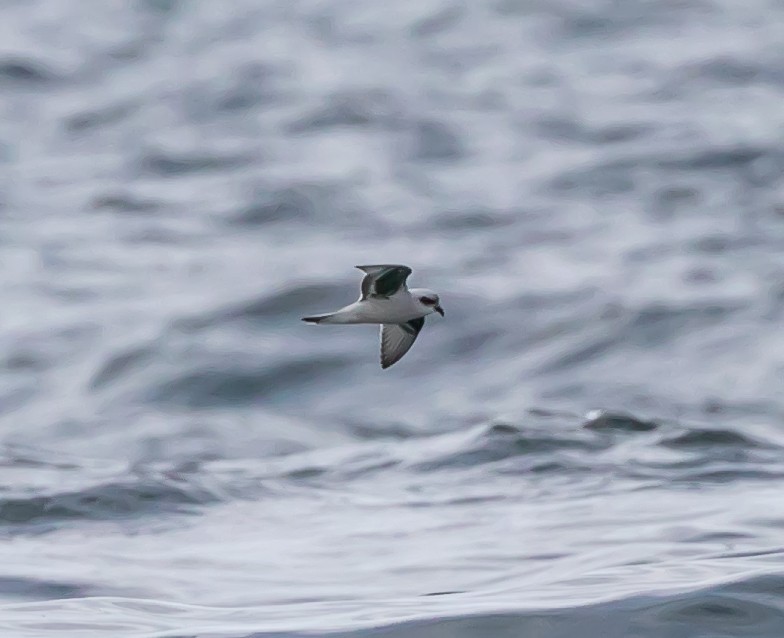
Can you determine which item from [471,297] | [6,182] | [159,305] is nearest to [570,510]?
[471,297]

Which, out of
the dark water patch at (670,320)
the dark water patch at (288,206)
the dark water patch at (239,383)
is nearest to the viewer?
the dark water patch at (239,383)

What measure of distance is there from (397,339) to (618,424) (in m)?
6.75

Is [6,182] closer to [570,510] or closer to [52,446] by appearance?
[52,446]

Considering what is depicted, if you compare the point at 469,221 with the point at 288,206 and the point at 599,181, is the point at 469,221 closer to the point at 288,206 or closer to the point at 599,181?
the point at 599,181

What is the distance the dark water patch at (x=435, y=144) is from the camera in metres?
31.1

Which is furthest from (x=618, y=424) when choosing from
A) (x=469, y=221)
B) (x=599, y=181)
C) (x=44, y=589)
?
(x=599, y=181)

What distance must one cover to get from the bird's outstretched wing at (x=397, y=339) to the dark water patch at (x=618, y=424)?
635 centimetres

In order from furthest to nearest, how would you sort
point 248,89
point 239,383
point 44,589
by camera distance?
point 248,89 → point 239,383 → point 44,589

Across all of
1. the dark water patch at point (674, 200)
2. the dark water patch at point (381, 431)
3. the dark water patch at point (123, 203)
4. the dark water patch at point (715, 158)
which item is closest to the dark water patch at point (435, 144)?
the dark water patch at point (715, 158)

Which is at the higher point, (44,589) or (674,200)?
(674,200)

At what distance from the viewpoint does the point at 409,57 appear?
36.5m

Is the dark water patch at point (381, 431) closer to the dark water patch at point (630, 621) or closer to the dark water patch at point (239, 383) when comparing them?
the dark water patch at point (239, 383)

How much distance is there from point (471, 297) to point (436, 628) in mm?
14596

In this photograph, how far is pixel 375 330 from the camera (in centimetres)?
2275
